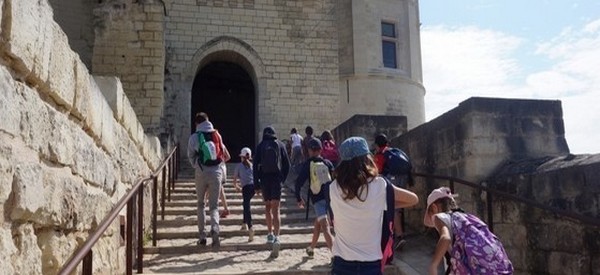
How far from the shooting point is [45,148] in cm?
278

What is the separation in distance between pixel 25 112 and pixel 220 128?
688 inches

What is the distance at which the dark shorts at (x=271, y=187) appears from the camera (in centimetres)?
678

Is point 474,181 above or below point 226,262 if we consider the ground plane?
above

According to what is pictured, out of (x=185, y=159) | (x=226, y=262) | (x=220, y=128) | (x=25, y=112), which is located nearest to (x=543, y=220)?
(x=226, y=262)

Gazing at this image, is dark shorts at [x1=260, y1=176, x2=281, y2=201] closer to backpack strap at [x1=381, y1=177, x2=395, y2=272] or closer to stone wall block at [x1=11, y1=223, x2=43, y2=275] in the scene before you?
backpack strap at [x1=381, y1=177, x2=395, y2=272]

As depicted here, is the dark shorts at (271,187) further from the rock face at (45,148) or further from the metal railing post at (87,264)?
the metal railing post at (87,264)

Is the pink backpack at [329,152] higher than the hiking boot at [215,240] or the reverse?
higher

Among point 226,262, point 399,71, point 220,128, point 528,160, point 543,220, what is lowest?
point 226,262

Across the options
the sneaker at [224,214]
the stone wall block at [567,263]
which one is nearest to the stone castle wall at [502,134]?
the stone wall block at [567,263]

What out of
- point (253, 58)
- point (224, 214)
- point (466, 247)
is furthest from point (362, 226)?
point (253, 58)

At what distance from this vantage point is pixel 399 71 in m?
19.1

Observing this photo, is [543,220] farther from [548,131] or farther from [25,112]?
[25,112]

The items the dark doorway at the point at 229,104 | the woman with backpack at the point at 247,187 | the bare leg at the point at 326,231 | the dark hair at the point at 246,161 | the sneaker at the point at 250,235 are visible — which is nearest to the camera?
the bare leg at the point at 326,231

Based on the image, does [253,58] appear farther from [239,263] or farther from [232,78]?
[239,263]
